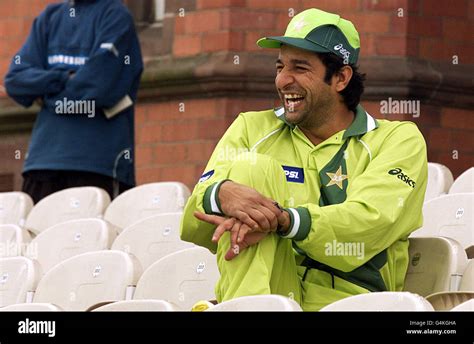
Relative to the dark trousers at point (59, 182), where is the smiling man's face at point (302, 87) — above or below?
above

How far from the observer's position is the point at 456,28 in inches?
489

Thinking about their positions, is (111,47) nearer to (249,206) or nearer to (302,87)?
(302,87)

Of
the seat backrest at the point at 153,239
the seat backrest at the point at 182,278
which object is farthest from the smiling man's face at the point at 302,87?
the seat backrest at the point at 153,239

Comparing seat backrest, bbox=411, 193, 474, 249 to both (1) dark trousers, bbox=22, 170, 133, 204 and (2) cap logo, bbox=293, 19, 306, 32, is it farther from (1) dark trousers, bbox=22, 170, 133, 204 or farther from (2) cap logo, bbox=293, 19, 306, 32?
(1) dark trousers, bbox=22, 170, 133, 204

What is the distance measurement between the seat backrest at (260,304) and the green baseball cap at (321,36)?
1.44 m

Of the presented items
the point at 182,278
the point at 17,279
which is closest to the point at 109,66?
the point at 17,279

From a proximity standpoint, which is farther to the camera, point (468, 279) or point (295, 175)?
point (295, 175)

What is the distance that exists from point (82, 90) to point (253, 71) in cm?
236

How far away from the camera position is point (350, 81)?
712cm

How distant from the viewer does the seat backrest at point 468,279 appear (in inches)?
258

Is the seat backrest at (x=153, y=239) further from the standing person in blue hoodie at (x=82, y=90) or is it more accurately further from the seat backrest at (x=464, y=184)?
the standing person in blue hoodie at (x=82, y=90)

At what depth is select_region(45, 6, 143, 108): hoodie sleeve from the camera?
1023 centimetres
